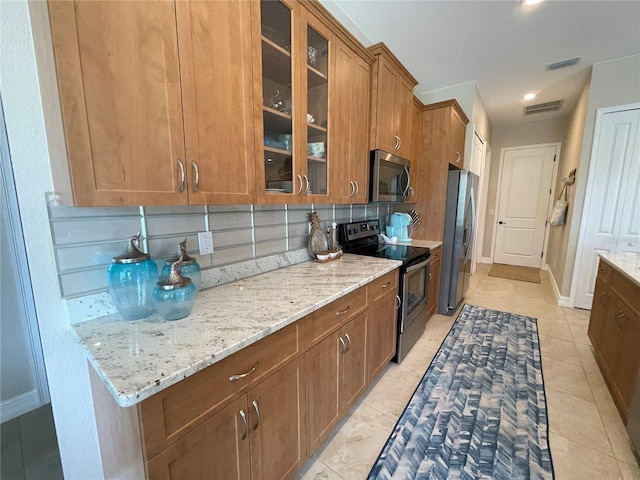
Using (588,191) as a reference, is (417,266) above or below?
below

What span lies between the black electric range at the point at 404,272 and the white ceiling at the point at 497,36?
171 centimetres

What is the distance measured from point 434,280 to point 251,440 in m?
2.45

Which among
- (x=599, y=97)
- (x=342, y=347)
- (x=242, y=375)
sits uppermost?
(x=599, y=97)

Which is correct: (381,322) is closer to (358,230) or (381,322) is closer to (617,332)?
(358,230)

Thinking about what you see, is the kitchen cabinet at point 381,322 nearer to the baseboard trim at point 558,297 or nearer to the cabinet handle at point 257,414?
the cabinet handle at point 257,414

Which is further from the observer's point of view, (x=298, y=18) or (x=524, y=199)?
(x=524, y=199)

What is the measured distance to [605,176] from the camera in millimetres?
2961

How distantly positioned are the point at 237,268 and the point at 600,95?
14.1 ft

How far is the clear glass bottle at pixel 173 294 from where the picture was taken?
0.92 metres

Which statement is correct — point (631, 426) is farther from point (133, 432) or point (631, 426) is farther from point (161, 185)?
point (161, 185)

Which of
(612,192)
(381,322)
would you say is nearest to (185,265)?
(381,322)

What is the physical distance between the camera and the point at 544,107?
414cm

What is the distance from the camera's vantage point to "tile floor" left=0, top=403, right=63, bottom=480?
3.46 ft

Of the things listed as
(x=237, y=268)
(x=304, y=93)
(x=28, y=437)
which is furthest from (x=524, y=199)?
(x=28, y=437)
